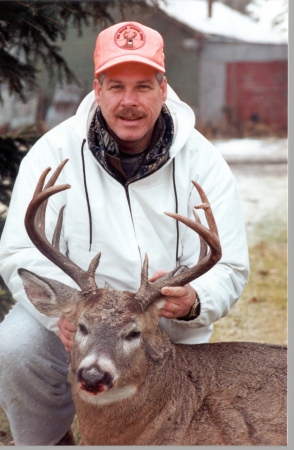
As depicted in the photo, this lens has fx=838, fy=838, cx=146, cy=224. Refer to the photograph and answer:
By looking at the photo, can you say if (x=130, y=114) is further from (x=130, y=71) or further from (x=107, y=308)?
(x=107, y=308)

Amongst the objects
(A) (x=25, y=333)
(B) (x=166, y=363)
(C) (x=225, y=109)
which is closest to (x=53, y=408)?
(A) (x=25, y=333)

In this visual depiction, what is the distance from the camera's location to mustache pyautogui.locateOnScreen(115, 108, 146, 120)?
4219mm

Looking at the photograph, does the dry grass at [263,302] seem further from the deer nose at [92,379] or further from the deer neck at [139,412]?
the deer nose at [92,379]

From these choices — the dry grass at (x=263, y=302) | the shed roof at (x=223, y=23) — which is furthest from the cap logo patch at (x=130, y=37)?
the shed roof at (x=223, y=23)

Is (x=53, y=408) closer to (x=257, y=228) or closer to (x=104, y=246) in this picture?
(x=104, y=246)

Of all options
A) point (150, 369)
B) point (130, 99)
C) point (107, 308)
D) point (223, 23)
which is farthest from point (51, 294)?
point (223, 23)

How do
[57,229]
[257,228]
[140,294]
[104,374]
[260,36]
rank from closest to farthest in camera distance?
[104,374] → [140,294] → [57,229] → [257,228] → [260,36]

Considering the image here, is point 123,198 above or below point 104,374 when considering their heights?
above

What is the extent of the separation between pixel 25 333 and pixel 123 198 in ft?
2.83

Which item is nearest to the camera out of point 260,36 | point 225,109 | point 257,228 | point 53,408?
point 53,408

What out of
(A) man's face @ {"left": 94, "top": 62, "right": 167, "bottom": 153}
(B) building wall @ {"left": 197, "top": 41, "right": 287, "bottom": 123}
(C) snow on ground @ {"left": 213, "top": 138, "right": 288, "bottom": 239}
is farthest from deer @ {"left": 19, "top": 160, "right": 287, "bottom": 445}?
(B) building wall @ {"left": 197, "top": 41, "right": 287, "bottom": 123}

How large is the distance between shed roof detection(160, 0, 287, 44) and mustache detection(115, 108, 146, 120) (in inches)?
265

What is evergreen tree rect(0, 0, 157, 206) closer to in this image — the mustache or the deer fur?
the mustache

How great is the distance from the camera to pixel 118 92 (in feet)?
13.8
